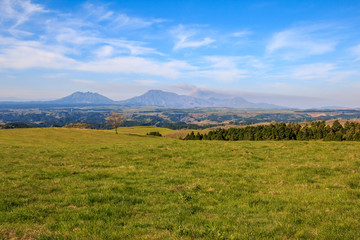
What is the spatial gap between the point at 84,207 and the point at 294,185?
39.9 feet

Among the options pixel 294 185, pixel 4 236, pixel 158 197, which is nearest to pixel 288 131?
pixel 294 185

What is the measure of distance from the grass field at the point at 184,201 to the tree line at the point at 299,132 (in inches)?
2687

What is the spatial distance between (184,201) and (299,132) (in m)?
90.6

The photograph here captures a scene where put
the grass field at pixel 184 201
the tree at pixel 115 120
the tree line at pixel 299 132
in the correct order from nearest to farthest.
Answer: the grass field at pixel 184 201
the tree line at pixel 299 132
the tree at pixel 115 120

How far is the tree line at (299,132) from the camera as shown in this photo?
7381 centimetres

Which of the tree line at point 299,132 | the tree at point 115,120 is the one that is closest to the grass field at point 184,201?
Answer: the tree line at point 299,132

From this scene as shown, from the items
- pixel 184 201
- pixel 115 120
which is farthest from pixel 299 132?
pixel 184 201

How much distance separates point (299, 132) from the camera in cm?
8650

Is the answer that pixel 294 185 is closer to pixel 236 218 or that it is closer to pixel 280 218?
pixel 280 218

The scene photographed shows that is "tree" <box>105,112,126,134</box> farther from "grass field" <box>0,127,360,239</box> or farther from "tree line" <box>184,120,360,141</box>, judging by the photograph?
"grass field" <box>0,127,360,239</box>

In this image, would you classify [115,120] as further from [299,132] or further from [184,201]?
[184,201]

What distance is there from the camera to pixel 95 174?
15586 millimetres

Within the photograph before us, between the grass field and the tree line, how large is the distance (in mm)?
68244

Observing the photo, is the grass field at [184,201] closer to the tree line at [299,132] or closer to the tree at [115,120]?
the tree line at [299,132]
